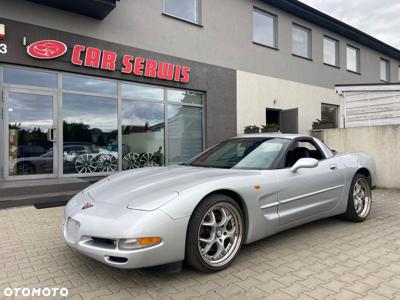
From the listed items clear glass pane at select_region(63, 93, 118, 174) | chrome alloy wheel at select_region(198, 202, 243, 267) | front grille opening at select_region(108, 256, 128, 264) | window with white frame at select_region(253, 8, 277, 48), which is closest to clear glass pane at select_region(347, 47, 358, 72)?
window with white frame at select_region(253, 8, 277, 48)

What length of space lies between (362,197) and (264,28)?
9117 mm

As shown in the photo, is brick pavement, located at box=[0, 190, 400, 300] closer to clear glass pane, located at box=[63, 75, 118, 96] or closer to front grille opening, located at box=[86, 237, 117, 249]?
front grille opening, located at box=[86, 237, 117, 249]

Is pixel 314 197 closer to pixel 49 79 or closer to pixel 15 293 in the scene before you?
pixel 15 293

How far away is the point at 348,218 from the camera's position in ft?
14.7

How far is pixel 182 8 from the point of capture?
9.68m

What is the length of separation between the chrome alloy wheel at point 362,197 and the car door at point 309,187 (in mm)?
534

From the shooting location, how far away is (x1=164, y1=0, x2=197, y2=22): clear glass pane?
9359 millimetres

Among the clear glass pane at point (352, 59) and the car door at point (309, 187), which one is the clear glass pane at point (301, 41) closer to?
the clear glass pane at point (352, 59)

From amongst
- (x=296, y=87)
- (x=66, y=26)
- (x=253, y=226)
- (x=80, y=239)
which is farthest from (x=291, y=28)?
(x=80, y=239)

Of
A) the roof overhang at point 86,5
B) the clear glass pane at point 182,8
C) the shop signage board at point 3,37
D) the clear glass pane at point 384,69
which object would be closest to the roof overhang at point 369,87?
the clear glass pane at point 182,8

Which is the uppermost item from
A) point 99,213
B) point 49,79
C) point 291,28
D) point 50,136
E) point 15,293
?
point 291,28

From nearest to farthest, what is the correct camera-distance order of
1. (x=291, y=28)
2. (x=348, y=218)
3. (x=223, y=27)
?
(x=348, y=218)
(x=223, y=27)
(x=291, y=28)

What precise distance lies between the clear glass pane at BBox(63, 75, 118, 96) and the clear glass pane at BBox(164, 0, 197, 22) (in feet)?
9.80

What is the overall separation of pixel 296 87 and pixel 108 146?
27.1ft
